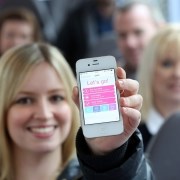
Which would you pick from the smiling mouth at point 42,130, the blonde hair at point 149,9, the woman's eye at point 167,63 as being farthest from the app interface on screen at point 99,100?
the blonde hair at point 149,9

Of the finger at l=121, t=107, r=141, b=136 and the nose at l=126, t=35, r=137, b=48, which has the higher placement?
the nose at l=126, t=35, r=137, b=48

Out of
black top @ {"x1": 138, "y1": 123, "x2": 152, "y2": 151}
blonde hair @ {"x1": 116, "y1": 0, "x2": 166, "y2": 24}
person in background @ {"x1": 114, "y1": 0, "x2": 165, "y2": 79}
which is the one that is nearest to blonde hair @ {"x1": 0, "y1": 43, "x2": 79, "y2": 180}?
black top @ {"x1": 138, "y1": 123, "x2": 152, "y2": 151}

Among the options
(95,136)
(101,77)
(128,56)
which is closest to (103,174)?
(95,136)

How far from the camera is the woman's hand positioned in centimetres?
142

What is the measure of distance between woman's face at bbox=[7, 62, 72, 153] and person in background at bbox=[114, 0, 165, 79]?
189 cm

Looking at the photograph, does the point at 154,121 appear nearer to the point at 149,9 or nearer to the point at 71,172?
the point at 71,172

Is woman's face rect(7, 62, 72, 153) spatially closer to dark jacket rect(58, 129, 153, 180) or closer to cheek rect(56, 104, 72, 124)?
cheek rect(56, 104, 72, 124)

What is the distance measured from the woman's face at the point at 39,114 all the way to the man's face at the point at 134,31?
1912mm

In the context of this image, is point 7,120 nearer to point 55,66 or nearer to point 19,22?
point 55,66

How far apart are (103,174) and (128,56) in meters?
2.47

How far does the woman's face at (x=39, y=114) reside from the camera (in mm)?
1949

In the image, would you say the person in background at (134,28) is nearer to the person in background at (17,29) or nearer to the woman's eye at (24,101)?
the person in background at (17,29)

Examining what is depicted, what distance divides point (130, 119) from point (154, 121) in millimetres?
1354

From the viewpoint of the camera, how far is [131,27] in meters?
4.00
